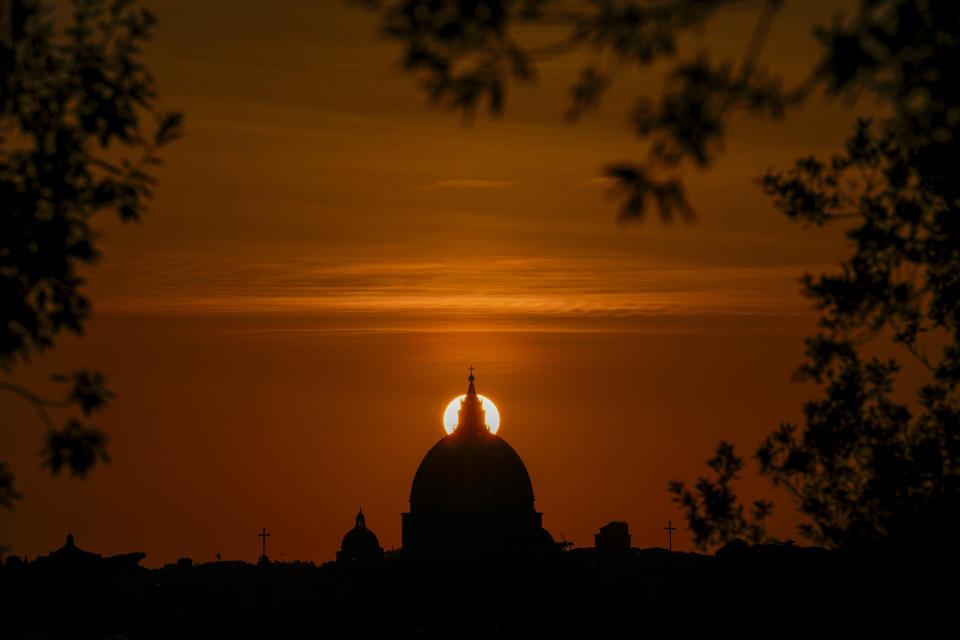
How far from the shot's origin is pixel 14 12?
13.5m

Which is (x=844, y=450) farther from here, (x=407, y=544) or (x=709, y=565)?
(x=407, y=544)

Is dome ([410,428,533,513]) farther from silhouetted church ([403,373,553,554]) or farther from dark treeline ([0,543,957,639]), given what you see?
dark treeline ([0,543,957,639])

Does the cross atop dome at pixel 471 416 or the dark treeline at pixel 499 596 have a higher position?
the cross atop dome at pixel 471 416

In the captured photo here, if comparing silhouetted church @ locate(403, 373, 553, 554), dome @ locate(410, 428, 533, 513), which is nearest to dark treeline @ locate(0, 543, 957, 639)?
silhouetted church @ locate(403, 373, 553, 554)

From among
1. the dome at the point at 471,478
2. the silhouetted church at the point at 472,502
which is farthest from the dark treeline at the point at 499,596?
the dome at the point at 471,478

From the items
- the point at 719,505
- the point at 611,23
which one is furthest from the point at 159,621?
the point at 611,23

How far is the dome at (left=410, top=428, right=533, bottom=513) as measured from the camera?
145875 mm

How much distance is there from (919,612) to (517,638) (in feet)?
189

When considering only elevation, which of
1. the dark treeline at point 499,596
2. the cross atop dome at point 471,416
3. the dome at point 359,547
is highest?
the cross atop dome at point 471,416

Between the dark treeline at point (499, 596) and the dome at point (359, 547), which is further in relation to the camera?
the dome at point (359, 547)

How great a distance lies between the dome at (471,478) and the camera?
146 metres

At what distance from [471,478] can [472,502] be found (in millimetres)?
2180

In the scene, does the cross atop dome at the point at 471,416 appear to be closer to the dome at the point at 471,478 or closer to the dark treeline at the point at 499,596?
the dome at the point at 471,478

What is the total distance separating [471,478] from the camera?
14625 cm
